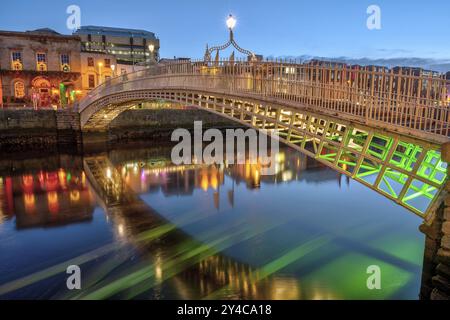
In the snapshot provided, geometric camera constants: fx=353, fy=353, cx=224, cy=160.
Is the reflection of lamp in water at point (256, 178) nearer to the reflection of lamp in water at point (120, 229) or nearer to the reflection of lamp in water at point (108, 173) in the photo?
the reflection of lamp in water at point (120, 229)

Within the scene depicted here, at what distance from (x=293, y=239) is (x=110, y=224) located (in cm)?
561

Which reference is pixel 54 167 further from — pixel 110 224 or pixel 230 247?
pixel 230 247

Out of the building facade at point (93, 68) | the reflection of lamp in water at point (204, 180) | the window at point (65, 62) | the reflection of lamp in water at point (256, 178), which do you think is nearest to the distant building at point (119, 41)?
the building facade at point (93, 68)

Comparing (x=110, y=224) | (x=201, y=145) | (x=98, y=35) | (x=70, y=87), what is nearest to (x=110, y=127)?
(x=201, y=145)

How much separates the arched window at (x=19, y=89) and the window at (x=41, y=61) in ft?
7.22

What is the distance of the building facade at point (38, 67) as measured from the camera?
33.3 meters

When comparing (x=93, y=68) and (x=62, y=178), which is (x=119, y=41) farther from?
(x=62, y=178)

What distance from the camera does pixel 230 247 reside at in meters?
9.26

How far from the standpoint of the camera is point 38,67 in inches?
1374

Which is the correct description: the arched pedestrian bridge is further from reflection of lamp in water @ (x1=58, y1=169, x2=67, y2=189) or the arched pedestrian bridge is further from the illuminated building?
the illuminated building

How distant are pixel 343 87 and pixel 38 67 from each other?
35.0 metres

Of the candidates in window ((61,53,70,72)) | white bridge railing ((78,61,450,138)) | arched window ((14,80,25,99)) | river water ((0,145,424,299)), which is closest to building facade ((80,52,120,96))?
window ((61,53,70,72))

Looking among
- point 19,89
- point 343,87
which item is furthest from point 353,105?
point 19,89
